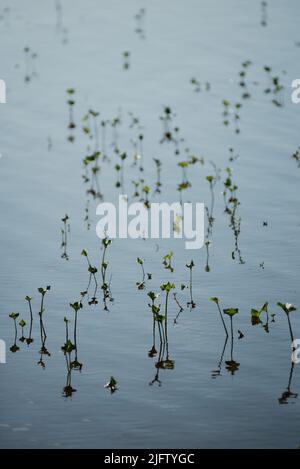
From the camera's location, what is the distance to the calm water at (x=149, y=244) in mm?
6441

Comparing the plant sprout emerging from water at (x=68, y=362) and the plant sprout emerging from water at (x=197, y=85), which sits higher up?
the plant sprout emerging from water at (x=197, y=85)

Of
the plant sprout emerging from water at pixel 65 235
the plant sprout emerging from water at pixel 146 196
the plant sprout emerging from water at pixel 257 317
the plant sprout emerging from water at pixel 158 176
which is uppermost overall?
the plant sprout emerging from water at pixel 158 176

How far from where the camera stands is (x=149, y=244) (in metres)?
9.81

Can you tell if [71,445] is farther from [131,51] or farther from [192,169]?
[131,51]

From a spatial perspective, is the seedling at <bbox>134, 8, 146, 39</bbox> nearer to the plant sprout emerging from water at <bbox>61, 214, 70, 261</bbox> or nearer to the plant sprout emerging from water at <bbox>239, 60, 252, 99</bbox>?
the plant sprout emerging from water at <bbox>239, 60, 252, 99</bbox>

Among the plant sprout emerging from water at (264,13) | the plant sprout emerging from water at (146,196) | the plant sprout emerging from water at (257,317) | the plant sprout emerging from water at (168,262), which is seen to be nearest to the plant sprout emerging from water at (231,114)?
the plant sprout emerging from water at (146,196)

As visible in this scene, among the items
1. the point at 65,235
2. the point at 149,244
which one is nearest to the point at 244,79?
the point at 149,244

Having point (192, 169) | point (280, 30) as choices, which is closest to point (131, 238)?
point (192, 169)

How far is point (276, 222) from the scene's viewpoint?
10.3 m

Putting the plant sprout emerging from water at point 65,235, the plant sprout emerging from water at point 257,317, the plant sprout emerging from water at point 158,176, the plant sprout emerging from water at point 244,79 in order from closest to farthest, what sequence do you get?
the plant sprout emerging from water at point 257,317 → the plant sprout emerging from water at point 65,235 → the plant sprout emerging from water at point 158,176 → the plant sprout emerging from water at point 244,79

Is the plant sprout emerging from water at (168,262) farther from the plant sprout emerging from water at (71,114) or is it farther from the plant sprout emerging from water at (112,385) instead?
the plant sprout emerging from water at (71,114)

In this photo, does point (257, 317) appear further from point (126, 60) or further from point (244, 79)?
point (126, 60)
